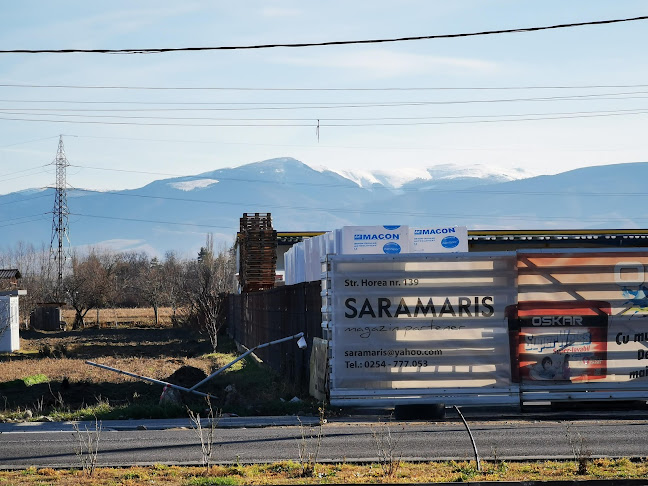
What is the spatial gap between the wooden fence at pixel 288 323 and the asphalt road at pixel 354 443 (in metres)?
3.43

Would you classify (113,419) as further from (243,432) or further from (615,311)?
(615,311)

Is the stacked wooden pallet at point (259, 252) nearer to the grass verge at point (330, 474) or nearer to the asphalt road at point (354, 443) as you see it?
the asphalt road at point (354, 443)

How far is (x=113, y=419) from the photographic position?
1759cm

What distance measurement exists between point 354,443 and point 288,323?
8.87m

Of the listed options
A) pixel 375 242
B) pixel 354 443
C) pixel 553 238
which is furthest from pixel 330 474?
pixel 553 238

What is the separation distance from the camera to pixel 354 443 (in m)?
13.8

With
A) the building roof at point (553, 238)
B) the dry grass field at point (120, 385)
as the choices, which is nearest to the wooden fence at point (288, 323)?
the dry grass field at point (120, 385)

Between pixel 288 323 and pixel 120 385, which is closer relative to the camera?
pixel 288 323

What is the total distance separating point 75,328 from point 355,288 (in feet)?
200

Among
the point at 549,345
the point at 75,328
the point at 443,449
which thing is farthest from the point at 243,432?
the point at 75,328

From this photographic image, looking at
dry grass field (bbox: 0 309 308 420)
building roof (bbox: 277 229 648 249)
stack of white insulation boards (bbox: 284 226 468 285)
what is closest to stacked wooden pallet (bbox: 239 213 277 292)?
dry grass field (bbox: 0 309 308 420)

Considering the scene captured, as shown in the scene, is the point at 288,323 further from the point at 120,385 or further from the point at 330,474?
the point at 330,474

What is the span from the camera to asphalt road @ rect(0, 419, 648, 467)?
1241 cm

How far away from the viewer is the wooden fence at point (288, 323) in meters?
19.2
